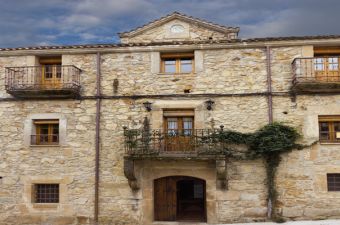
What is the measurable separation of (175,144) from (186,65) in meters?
2.82

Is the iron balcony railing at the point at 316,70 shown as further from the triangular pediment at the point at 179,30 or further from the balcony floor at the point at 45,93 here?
the balcony floor at the point at 45,93

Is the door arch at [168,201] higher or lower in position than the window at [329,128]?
lower

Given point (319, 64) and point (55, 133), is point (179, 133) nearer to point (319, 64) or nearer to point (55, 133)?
point (55, 133)

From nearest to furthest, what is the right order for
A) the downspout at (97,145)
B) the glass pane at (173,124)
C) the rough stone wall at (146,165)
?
the rough stone wall at (146,165) → the downspout at (97,145) → the glass pane at (173,124)

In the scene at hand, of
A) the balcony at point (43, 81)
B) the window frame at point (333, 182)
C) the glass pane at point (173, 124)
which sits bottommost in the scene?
the window frame at point (333, 182)

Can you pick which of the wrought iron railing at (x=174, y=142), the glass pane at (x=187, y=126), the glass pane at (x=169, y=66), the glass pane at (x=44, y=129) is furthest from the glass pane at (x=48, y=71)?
the glass pane at (x=187, y=126)

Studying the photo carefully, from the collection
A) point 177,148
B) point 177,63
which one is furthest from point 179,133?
point 177,63

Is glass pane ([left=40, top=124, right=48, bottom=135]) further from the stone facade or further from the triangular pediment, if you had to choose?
the triangular pediment

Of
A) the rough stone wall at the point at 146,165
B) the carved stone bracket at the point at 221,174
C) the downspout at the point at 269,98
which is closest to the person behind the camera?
the carved stone bracket at the point at 221,174

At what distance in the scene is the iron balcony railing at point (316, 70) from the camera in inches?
471

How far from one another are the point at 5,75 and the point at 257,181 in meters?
9.57

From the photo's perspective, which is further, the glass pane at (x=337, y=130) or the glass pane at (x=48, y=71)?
the glass pane at (x=48, y=71)

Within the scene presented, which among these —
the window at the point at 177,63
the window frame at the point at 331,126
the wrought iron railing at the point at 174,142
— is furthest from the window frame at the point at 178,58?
the window frame at the point at 331,126

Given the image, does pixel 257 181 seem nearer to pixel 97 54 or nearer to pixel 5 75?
pixel 97 54
